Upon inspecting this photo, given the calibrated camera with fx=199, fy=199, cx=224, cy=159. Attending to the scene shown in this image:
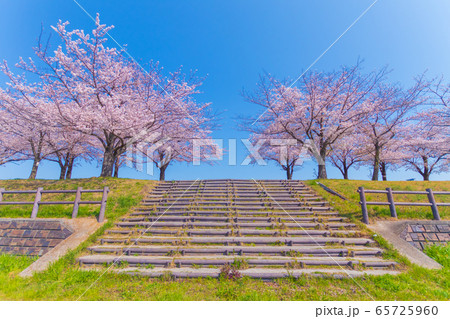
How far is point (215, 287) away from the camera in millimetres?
4414

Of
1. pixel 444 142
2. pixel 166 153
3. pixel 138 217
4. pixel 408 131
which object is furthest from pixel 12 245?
pixel 444 142

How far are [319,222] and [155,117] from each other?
38.8 ft

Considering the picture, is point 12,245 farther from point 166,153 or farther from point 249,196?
point 166,153

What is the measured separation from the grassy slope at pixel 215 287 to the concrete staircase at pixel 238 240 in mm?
282

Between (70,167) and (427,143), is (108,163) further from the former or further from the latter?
(427,143)

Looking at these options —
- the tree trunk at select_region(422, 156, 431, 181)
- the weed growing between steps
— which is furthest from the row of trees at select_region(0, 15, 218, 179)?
the tree trunk at select_region(422, 156, 431, 181)

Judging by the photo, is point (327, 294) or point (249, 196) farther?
point (249, 196)

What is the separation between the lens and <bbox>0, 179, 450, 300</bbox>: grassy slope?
4.02 m

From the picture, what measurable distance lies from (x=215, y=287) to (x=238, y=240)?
2078mm

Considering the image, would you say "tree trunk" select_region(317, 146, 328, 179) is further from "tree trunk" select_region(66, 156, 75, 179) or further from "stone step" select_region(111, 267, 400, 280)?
"tree trunk" select_region(66, 156, 75, 179)

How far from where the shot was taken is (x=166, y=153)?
73.3ft

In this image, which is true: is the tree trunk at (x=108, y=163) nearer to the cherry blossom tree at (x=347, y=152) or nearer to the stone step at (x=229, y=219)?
the stone step at (x=229, y=219)

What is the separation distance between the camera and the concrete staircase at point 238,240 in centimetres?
525

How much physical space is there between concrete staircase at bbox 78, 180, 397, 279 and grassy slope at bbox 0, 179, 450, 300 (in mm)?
282
